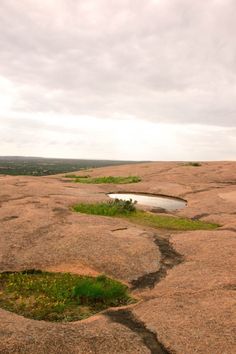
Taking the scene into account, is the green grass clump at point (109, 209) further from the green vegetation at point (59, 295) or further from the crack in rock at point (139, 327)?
the crack in rock at point (139, 327)

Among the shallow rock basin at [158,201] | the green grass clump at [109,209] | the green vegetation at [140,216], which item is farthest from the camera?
the shallow rock basin at [158,201]

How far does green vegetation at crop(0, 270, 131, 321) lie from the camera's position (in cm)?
838

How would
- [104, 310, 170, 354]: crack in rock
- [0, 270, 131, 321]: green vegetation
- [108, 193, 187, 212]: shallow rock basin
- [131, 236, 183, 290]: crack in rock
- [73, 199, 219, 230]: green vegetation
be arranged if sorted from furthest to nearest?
[108, 193, 187, 212]: shallow rock basin, [73, 199, 219, 230]: green vegetation, [131, 236, 183, 290]: crack in rock, [0, 270, 131, 321]: green vegetation, [104, 310, 170, 354]: crack in rock

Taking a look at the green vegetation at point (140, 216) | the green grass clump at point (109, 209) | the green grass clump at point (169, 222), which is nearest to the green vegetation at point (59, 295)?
the green grass clump at point (169, 222)

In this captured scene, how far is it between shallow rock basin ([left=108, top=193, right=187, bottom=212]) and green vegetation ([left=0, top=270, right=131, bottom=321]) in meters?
10.0

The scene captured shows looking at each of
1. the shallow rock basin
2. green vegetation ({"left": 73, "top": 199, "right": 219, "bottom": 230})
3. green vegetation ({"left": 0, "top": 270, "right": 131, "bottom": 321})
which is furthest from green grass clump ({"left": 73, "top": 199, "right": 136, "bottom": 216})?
green vegetation ({"left": 0, "top": 270, "right": 131, "bottom": 321})

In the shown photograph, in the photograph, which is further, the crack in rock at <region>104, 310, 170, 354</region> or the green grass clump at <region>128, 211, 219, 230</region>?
the green grass clump at <region>128, 211, 219, 230</region>

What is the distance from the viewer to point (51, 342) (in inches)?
263

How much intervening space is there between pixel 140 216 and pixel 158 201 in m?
5.55

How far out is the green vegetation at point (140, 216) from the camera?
15.9 meters

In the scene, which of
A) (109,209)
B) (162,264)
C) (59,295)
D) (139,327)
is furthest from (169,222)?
(139,327)

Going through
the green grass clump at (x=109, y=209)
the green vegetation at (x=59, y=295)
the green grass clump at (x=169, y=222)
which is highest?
the green grass clump at (x=109, y=209)

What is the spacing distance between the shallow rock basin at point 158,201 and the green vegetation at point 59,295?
10044 millimetres

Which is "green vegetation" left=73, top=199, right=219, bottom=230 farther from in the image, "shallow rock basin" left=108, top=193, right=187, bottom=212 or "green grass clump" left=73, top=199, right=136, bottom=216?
"shallow rock basin" left=108, top=193, right=187, bottom=212
